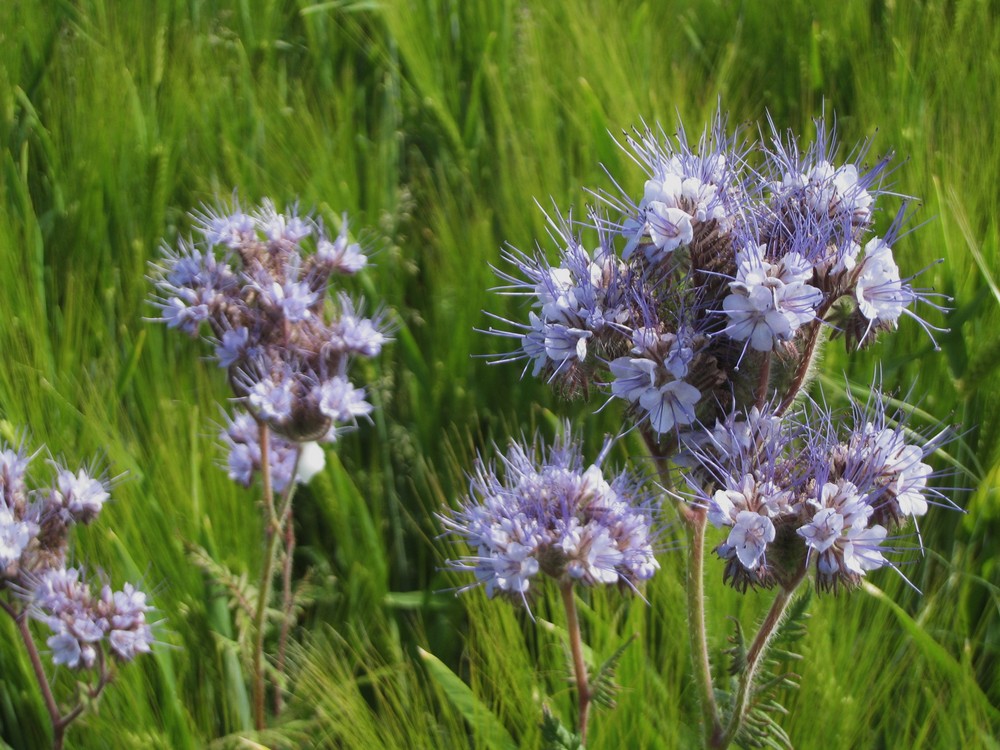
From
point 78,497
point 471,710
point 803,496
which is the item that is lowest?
point 471,710

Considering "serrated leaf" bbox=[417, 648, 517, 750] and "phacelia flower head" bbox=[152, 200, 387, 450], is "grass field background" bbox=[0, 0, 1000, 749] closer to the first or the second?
"serrated leaf" bbox=[417, 648, 517, 750]

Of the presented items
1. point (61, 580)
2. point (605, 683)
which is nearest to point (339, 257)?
point (61, 580)

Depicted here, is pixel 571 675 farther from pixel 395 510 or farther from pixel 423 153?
pixel 423 153

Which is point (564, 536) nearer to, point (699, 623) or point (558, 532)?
point (558, 532)

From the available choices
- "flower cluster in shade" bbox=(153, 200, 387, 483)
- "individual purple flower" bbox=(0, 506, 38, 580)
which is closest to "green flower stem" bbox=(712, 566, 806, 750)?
"flower cluster in shade" bbox=(153, 200, 387, 483)

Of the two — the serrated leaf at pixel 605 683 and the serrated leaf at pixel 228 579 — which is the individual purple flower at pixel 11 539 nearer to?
the serrated leaf at pixel 228 579

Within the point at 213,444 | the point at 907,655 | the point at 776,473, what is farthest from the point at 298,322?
the point at 907,655
